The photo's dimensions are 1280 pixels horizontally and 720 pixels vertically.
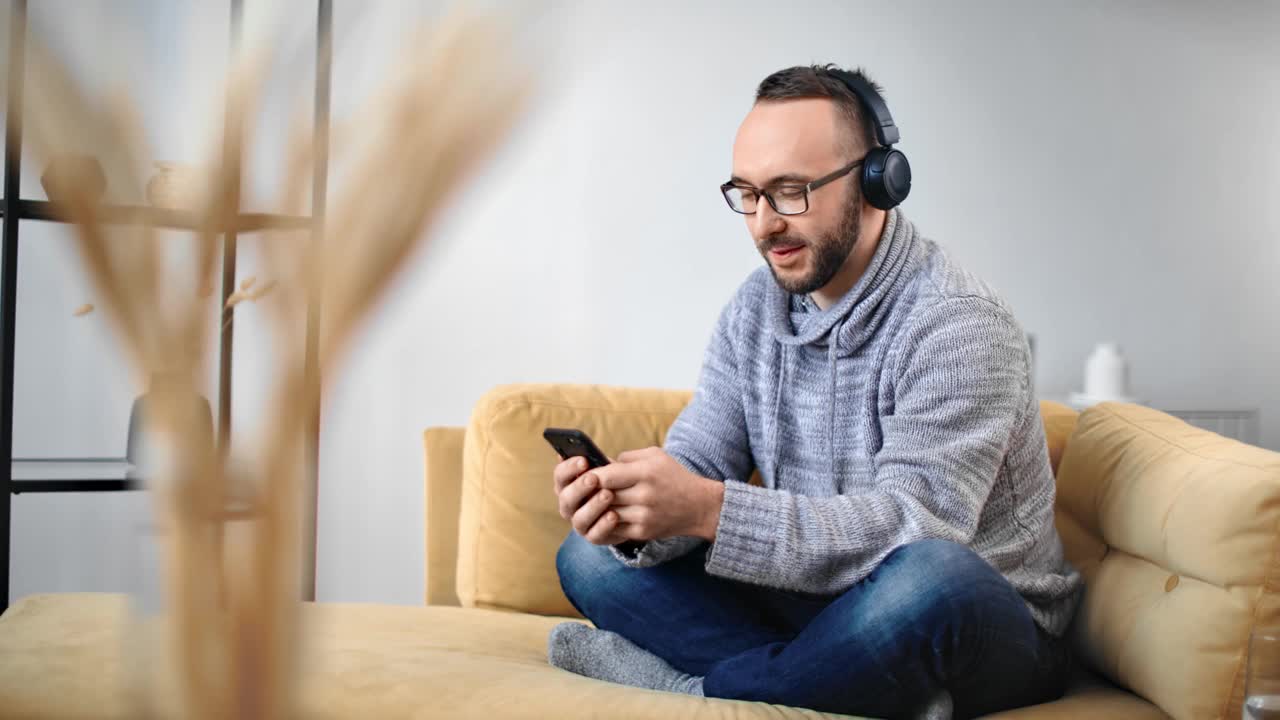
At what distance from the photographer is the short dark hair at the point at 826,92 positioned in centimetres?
Result: 139

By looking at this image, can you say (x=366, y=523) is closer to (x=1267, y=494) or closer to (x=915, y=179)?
(x=915, y=179)

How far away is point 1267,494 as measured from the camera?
1.08 m

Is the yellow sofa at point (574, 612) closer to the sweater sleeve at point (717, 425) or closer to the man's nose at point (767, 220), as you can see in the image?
the sweater sleeve at point (717, 425)

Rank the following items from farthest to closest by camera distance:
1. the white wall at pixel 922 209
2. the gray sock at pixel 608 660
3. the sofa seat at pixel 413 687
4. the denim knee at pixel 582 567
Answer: the white wall at pixel 922 209, the denim knee at pixel 582 567, the gray sock at pixel 608 660, the sofa seat at pixel 413 687

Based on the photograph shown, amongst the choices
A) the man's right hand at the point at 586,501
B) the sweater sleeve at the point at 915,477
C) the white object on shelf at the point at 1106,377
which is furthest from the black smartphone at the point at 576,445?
the white object on shelf at the point at 1106,377

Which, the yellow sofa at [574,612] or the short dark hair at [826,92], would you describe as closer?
the yellow sofa at [574,612]

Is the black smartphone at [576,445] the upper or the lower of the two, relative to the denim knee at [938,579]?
upper

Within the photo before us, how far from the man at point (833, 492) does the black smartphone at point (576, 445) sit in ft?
0.08

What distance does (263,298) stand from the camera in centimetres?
25

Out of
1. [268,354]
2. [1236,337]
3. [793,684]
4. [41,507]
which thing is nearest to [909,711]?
[793,684]

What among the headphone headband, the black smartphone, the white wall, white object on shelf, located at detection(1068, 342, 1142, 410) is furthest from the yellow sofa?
white object on shelf, located at detection(1068, 342, 1142, 410)

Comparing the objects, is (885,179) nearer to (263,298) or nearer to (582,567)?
(582,567)

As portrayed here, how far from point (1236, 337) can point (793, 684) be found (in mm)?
2993

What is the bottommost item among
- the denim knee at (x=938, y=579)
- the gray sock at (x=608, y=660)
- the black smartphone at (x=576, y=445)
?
the gray sock at (x=608, y=660)
